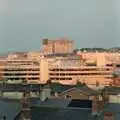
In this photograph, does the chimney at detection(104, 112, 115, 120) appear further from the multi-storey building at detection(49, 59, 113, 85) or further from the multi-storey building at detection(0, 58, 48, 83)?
the multi-storey building at detection(49, 59, 113, 85)

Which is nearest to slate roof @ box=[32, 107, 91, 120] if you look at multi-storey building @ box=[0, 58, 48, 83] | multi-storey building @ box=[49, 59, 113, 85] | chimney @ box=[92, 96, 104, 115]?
chimney @ box=[92, 96, 104, 115]

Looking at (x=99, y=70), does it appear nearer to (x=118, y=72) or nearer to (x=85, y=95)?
(x=118, y=72)

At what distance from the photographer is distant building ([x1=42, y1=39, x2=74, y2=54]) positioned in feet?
230

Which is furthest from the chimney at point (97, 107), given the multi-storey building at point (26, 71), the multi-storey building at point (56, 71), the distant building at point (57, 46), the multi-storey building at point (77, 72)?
the distant building at point (57, 46)

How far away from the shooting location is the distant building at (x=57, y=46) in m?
70.1

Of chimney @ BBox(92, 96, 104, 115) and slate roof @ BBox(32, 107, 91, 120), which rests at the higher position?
chimney @ BBox(92, 96, 104, 115)

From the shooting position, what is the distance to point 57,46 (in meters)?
72.6

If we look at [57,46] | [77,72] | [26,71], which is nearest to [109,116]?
[26,71]

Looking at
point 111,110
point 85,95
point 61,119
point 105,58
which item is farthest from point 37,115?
point 105,58

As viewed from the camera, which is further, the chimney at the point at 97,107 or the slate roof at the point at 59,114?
the slate roof at the point at 59,114

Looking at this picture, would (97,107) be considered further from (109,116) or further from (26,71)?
(26,71)

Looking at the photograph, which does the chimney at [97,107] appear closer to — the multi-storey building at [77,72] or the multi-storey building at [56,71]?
the multi-storey building at [56,71]

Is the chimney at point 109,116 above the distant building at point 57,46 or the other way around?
the other way around

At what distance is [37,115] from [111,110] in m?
1.41
